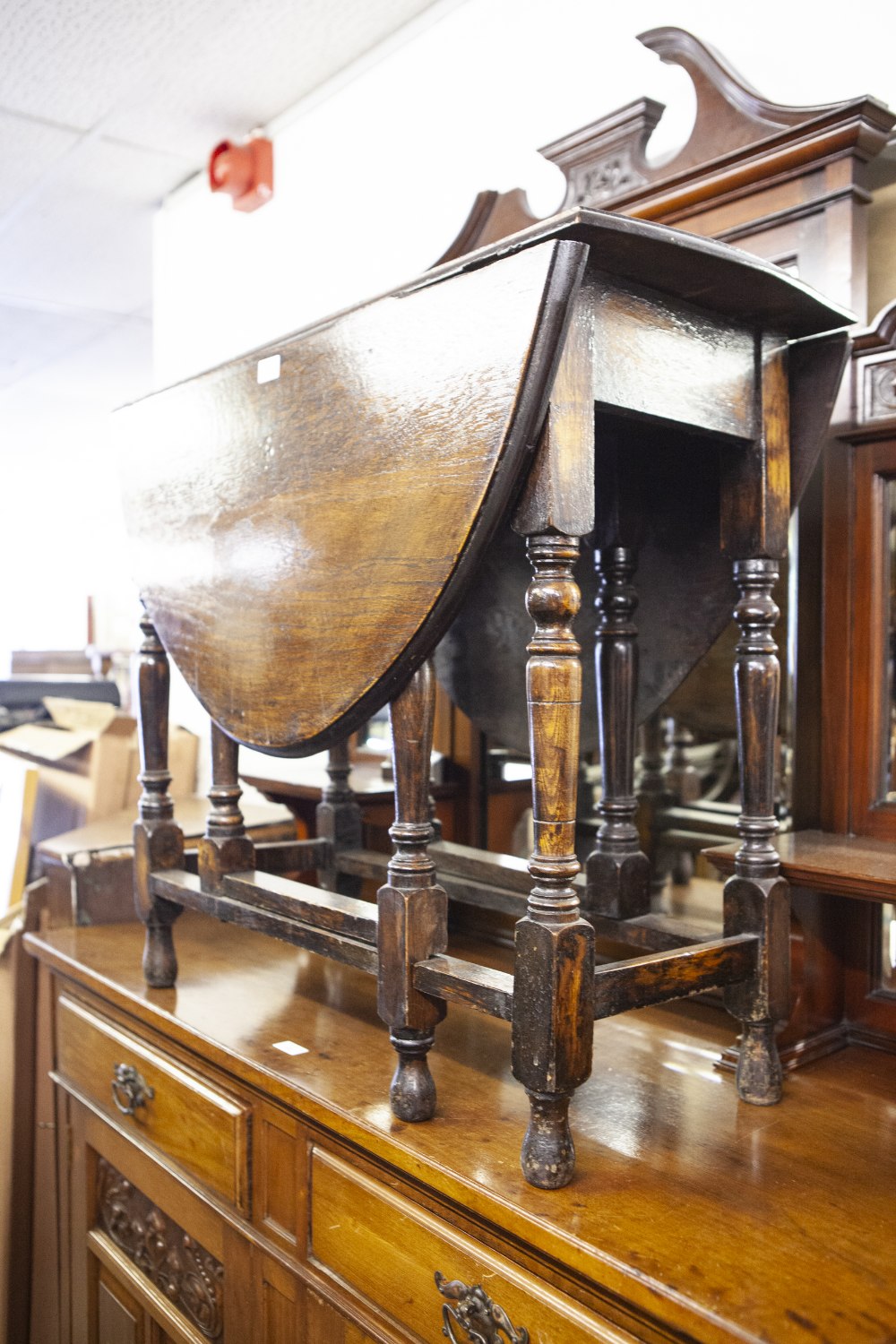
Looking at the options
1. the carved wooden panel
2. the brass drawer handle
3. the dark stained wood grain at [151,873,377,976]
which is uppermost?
the carved wooden panel

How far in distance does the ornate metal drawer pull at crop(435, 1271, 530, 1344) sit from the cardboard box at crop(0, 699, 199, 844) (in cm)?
148

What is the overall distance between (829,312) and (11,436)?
22.7 ft

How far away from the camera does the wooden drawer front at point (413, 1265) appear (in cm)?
96

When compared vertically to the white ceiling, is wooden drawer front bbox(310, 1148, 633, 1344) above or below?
below

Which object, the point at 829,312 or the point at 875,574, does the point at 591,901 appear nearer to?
the point at 875,574

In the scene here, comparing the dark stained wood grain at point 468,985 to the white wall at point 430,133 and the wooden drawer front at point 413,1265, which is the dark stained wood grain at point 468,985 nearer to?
the wooden drawer front at point 413,1265

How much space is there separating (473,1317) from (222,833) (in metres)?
0.74

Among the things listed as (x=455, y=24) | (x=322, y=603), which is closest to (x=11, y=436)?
(x=455, y=24)

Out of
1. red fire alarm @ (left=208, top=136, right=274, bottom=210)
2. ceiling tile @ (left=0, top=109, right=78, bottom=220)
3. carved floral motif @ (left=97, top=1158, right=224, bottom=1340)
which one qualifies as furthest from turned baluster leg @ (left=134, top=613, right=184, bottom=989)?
ceiling tile @ (left=0, top=109, right=78, bottom=220)

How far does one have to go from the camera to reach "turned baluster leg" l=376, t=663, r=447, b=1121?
3.78 feet

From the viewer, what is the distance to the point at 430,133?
7.44 ft

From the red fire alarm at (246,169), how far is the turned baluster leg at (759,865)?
1.97 m

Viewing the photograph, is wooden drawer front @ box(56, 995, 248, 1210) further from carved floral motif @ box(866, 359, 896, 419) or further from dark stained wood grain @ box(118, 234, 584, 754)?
carved floral motif @ box(866, 359, 896, 419)

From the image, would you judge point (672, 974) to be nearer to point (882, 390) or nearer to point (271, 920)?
point (271, 920)
